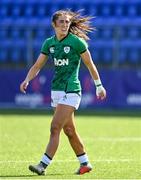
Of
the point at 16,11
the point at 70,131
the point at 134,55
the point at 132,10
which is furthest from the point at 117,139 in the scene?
the point at 16,11

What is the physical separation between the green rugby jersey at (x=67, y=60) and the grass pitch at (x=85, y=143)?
1.19 m

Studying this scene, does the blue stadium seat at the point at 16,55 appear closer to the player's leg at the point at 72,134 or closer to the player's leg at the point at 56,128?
the player's leg at the point at 72,134

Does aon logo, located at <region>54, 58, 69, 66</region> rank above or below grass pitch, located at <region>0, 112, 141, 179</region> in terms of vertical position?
above

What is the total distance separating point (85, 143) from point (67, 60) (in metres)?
4.61

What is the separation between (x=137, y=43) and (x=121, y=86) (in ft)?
7.34

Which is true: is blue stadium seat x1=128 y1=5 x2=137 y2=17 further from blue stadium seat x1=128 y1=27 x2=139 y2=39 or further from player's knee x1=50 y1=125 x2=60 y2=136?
player's knee x1=50 y1=125 x2=60 y2=136

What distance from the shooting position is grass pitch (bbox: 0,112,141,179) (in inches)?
409

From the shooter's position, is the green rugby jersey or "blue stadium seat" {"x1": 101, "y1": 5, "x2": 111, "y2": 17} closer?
the green rugby jersey

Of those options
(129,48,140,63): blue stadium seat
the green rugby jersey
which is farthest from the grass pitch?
(129,48,140,63): blue stadium seat

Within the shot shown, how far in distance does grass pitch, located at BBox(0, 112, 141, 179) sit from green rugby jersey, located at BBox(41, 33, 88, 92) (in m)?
1.19

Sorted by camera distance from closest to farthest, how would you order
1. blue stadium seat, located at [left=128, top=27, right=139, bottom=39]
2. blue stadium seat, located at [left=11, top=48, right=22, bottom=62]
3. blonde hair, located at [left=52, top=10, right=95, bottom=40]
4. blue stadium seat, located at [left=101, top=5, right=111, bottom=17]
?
blonde hair, located at [left=52, top=10, right=95, bottom=40] → blue stadium seat, located at [left=128, top=27, right=139, bottom=39] → blue stadium seat, located at [left=11, top=48, right=22, bottom=62] → blue stadium seat, located at [left=101, top=5, right=111, bottom=17]

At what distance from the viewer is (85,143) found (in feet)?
48.7

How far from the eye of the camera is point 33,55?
24.5 m

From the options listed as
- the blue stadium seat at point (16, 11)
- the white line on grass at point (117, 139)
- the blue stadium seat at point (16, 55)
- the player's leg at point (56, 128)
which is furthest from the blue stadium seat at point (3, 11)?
the player's leg at point (56, 128)
